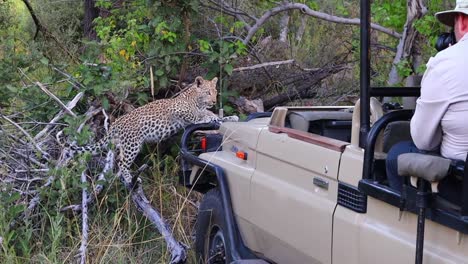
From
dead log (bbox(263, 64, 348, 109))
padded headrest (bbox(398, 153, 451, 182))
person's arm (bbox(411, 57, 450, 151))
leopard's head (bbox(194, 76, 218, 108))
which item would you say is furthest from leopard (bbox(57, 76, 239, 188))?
padded headrest (bbox(398, 153, 451, 182))

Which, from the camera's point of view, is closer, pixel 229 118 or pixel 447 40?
pixel 447 40

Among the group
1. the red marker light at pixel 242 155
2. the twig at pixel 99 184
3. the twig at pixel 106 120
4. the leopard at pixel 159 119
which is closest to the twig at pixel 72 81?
the twig at pixel 106 120

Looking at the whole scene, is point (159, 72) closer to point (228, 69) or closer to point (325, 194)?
point (228, 69)

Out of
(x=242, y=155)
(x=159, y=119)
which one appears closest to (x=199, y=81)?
(x=159, y=119)

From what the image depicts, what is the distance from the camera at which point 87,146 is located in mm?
6117

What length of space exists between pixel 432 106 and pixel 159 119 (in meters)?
4.47

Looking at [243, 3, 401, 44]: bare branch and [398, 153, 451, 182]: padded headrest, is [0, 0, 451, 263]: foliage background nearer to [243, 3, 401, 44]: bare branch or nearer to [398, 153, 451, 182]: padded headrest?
[243, 3, 401, 44]: bare branch

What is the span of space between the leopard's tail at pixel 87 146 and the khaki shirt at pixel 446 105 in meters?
3.69

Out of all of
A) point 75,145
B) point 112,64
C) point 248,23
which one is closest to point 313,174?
point 75,145

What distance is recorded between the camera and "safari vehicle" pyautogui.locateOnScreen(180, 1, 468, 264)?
2656 millimetres

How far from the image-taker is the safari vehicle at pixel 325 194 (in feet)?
8.71

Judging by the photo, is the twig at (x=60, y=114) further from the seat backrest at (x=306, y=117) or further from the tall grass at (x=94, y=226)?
the seat backrest at (x=306, y=117)

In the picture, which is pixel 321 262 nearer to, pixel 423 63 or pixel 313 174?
pixel 313 174

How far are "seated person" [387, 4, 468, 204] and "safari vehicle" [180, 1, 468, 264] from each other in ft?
0.38
